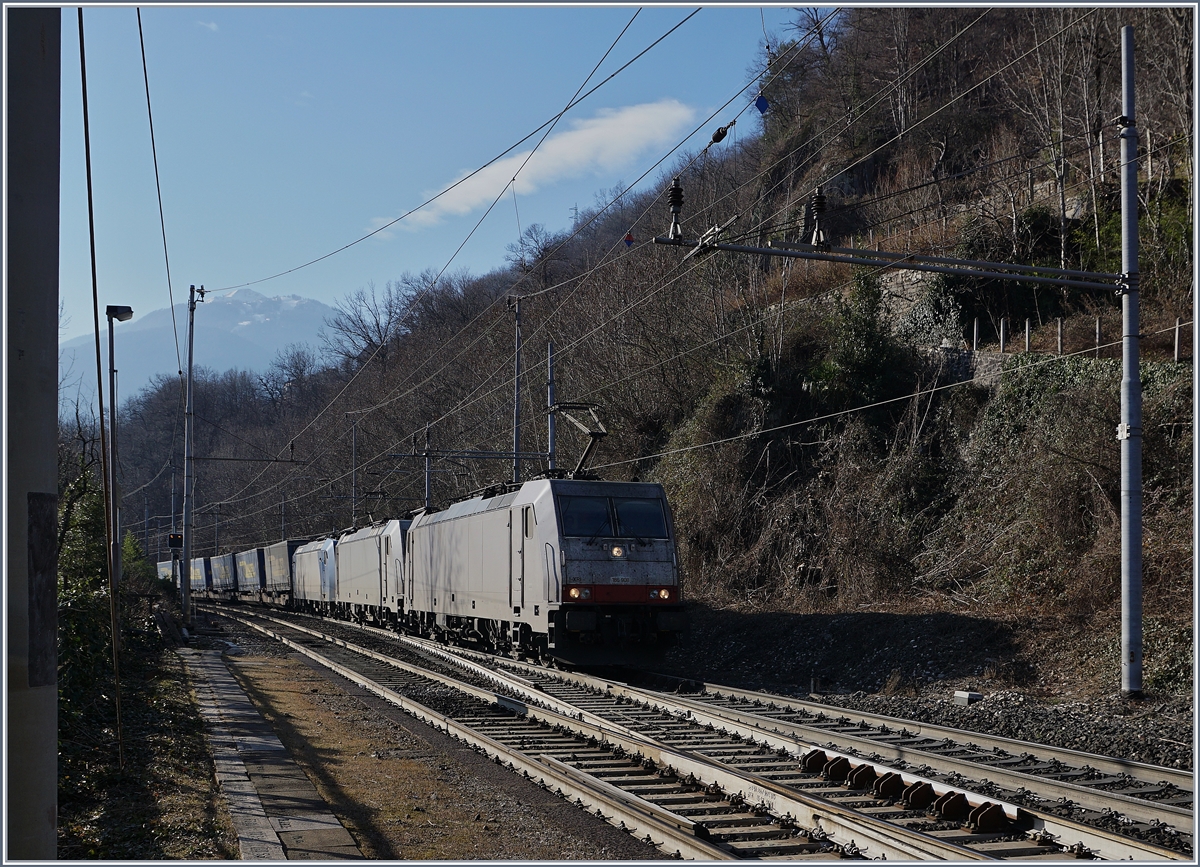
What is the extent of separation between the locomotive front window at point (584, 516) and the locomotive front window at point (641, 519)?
26cm

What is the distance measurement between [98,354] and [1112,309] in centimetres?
2395

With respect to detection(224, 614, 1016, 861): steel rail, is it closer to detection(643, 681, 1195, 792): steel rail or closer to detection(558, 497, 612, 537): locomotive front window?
detection(643, 681, 1195, 792): steel rail

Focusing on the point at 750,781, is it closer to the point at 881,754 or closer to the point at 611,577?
the point at 881,754

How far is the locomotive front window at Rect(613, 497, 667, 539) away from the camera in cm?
1728

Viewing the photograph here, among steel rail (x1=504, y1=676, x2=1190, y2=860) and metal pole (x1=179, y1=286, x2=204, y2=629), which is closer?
steel rail (x1=504, y1=676, x2=1190, y2=860)

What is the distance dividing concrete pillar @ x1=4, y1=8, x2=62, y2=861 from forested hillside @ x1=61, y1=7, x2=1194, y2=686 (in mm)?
8956

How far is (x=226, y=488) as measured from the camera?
8281 cm

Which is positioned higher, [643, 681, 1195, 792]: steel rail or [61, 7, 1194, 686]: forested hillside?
[61, 7, 1194, 686]: forested hillside

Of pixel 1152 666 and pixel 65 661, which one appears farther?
pixel 1152 666

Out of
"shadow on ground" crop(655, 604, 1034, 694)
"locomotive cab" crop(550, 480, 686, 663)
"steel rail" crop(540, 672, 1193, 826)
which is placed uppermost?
"locomotive cab" crop(550, 480, 686, 663)

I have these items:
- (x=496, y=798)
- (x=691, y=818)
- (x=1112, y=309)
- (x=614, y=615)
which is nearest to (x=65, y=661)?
(x=496, y=798)

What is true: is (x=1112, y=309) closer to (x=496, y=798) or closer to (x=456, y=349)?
(x=496, y=798)

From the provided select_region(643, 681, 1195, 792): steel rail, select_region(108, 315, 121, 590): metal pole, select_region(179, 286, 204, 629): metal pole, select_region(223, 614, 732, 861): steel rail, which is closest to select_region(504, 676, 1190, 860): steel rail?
select_region(643, 681, 1195, 792): steel rail

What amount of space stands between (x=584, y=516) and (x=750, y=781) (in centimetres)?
942
